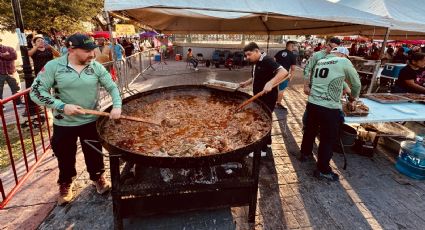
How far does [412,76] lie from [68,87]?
23.6ft

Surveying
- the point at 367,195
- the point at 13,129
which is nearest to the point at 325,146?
the point at 367,195

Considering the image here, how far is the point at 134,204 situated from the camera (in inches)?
106

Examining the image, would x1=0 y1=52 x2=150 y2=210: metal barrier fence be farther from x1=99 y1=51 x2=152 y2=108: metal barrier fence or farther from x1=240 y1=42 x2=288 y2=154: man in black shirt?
x1=240 y1=42 x2=288 y2=154: man in black shirt

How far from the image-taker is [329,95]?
153 inches

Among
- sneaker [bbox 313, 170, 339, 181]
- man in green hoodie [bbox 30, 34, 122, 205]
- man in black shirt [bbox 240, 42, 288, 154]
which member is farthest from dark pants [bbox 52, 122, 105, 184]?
sneaker [bbox 313, 170, 339, 181]

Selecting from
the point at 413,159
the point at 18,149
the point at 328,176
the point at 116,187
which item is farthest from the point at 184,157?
the point at 18,149

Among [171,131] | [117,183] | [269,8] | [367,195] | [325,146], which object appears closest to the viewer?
[117,183]

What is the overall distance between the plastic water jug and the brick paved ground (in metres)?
0.14

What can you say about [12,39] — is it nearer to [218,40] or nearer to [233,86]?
[218,40]

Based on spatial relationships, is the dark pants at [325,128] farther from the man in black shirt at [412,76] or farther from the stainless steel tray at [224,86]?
the man in black shirt at [412,76]

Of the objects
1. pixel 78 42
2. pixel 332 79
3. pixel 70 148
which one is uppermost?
pixel 78 42

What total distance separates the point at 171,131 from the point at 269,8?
9.63 ft

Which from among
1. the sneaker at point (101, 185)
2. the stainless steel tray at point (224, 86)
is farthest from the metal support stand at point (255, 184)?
the sneaker at point (101, 185)

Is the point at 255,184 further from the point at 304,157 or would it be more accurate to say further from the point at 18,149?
the point at 18,149
